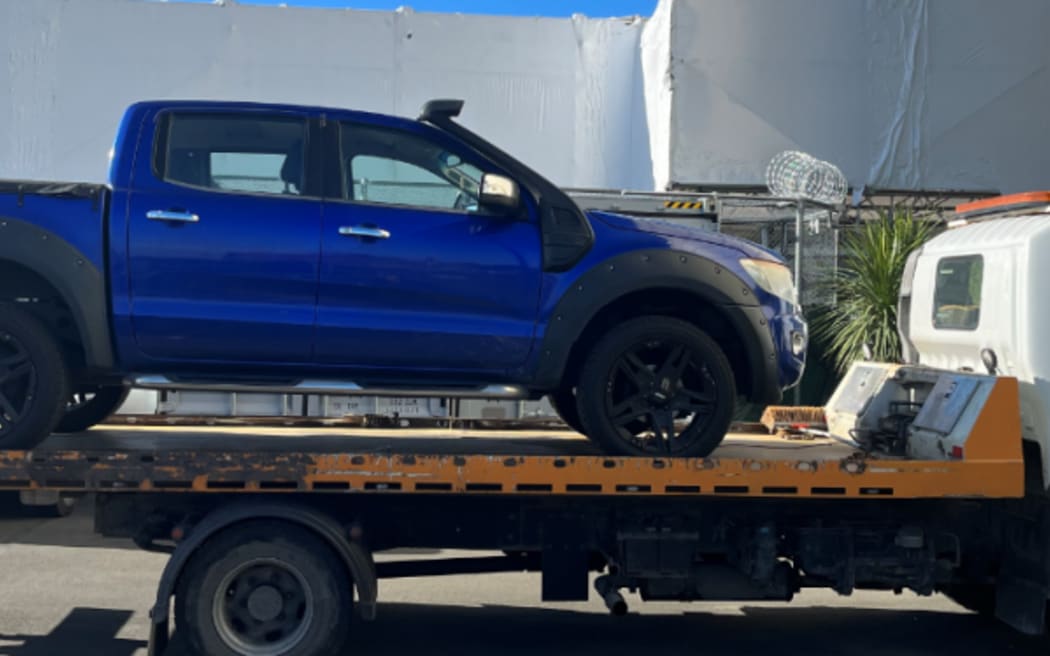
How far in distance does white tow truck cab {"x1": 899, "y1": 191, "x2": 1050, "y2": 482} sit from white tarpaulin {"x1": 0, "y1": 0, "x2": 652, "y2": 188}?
10602mm

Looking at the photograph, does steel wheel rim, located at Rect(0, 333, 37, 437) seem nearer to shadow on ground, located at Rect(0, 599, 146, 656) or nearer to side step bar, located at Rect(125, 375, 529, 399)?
side step bar, located at Rect(125, 375, 529, 399)

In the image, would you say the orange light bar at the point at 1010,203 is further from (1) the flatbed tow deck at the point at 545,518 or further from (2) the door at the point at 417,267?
(2) the door at the point at 417,267

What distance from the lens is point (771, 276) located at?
226 inches

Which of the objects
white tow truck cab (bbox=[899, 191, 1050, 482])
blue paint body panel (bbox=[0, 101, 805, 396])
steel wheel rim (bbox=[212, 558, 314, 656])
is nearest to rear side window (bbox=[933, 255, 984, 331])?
white tow truck cab (bbox=[899, 191, 1050, 482])

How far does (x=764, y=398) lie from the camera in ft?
18.5

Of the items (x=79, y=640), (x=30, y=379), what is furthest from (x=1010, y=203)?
(x=79, y=640)

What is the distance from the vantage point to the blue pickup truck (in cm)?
522

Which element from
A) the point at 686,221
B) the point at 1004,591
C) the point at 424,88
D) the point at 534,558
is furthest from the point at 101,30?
the point at 1004,591

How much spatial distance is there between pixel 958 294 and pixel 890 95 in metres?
11.4

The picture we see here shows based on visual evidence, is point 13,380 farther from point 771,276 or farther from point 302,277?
point 771,276

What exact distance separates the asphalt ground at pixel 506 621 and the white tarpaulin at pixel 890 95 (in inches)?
382

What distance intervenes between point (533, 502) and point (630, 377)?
818 mm

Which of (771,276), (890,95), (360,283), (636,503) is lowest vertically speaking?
(636,503)

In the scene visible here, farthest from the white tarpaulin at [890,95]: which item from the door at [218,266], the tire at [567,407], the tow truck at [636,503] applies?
the door at [218,266]
